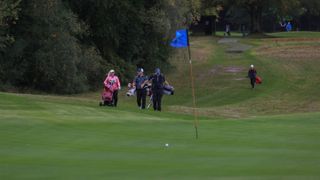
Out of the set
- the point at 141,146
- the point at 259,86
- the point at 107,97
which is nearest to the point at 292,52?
the point at 259,86

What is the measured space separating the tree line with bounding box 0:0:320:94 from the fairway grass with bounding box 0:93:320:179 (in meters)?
22.2

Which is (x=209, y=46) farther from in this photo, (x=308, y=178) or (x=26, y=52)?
(x=308, y=178)

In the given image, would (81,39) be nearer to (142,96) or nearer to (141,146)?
(142,96)

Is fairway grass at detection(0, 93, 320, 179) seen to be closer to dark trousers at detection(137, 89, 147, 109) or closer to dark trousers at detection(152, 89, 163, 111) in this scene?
dark trousers at detection(152, 89, 163, 111)

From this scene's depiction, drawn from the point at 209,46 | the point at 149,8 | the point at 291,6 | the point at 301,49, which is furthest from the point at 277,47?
the point at 149,8

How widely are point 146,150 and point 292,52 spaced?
58031mm

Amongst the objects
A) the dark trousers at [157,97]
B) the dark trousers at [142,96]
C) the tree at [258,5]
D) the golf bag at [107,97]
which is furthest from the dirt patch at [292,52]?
the golf bag at [107,97]

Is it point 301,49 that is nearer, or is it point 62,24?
point 62,24

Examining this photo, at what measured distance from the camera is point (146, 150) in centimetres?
1350

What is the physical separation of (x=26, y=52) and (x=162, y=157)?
35.6 m

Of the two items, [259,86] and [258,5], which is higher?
[258,5]

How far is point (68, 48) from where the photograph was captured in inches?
1774

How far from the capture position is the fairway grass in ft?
33.9

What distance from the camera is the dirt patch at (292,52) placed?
66125mm
